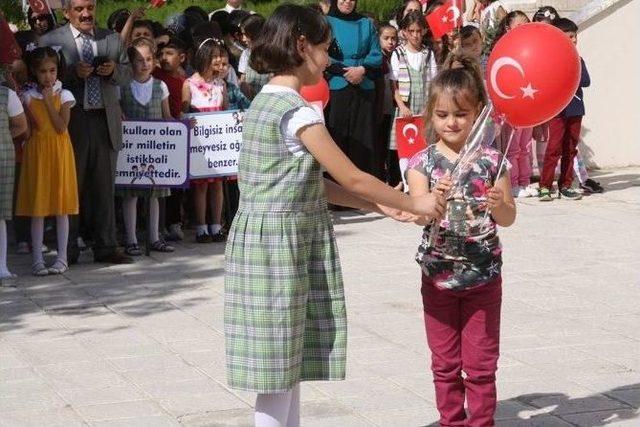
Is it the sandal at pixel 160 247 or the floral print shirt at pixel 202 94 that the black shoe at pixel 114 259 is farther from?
the floral print shirt at pixel 202 94

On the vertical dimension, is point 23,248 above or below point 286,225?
below

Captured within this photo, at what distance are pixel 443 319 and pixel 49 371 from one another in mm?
2552

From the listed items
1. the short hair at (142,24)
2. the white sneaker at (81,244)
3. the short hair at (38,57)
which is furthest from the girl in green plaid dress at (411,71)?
the short hair at (38,57)

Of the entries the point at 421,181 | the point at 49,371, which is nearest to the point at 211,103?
the point at 49,371

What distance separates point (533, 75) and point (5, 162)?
205 inches

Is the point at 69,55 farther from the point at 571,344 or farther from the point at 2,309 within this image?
the point at 571,344

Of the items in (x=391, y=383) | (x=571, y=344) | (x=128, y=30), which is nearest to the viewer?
(x=391, y=383)

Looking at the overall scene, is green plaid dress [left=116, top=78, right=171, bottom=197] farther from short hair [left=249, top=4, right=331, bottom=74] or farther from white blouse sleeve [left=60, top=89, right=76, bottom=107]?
short hair [left=249, top=4, right=331, bottom=74]

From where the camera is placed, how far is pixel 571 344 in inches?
311

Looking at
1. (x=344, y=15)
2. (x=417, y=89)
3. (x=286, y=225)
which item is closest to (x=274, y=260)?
(x=286, y=225)

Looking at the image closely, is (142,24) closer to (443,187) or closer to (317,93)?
(317,93)

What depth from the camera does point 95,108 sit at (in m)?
10.6

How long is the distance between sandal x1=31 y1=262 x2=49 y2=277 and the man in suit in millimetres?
420

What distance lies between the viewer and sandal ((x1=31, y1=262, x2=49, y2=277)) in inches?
403
